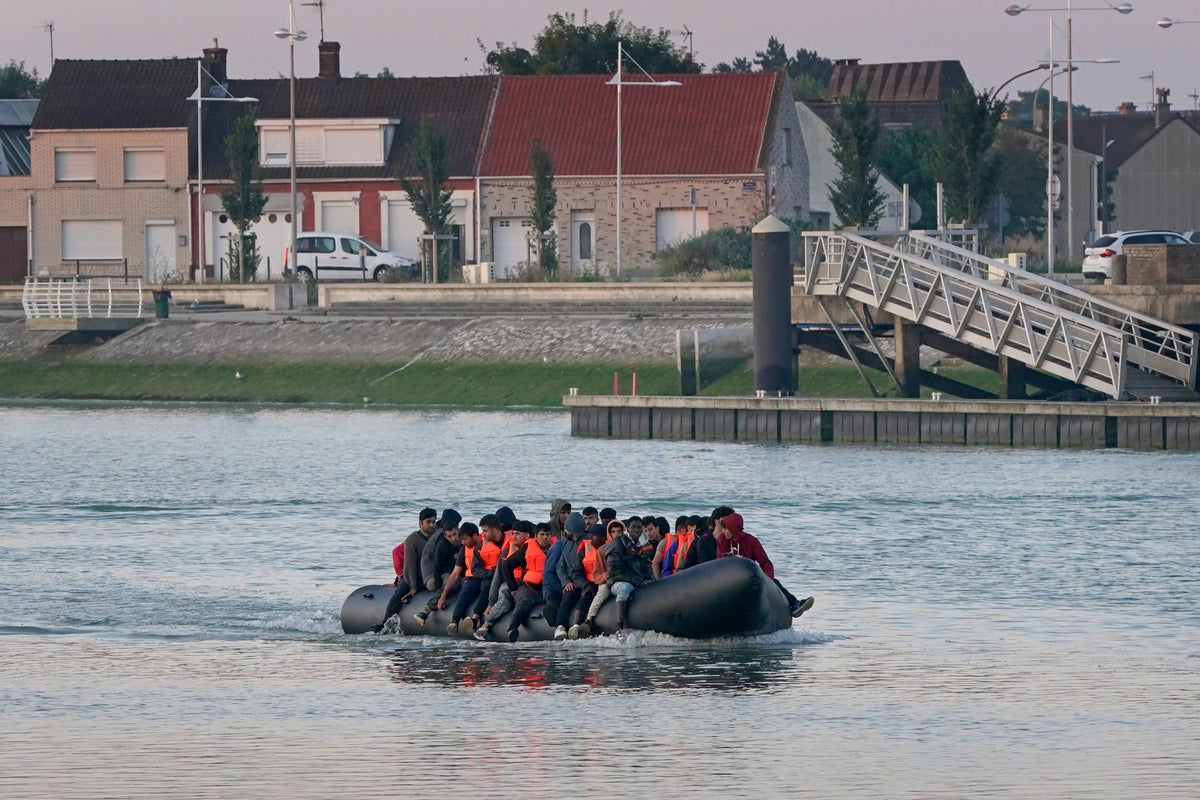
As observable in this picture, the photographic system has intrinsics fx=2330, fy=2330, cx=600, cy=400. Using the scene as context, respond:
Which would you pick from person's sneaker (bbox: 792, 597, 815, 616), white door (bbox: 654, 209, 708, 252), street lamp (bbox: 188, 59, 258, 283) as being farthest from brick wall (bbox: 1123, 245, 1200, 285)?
street lamp (bbox: 188, 59, 258, 283)

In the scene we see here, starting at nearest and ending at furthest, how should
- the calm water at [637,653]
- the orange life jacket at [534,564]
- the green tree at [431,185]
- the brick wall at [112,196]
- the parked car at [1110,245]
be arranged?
the calm water at [637,653] → the orange life jacket at [534,564] → the parked car at [1110,245] → the green tree at [431,185] → the brick wall at [112,196]

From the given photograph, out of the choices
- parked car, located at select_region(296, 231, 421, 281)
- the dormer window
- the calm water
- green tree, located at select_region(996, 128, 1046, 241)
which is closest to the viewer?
the calm water

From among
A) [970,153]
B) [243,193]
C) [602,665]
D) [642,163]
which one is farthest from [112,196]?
[602,665]

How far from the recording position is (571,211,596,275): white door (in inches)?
3312

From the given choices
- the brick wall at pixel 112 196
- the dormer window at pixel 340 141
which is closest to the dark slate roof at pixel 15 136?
the brick wall at pixel 112 196

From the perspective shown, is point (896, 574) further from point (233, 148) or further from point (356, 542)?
point (233, 148)

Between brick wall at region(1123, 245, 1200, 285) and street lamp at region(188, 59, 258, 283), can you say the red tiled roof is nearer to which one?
street lamp at region(188, 59, 258, 283)

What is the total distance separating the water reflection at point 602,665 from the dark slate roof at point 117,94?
66068 millimetres

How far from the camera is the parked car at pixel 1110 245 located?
209ft

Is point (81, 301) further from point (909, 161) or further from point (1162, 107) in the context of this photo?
point (1162, 107)

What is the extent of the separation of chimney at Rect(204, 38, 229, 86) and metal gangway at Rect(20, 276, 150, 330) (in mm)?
14474

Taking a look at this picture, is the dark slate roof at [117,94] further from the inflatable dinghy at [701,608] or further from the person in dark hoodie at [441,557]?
the inflatable dinghy at [701,608]

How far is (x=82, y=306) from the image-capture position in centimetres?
7569

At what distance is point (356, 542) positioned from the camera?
119ft
